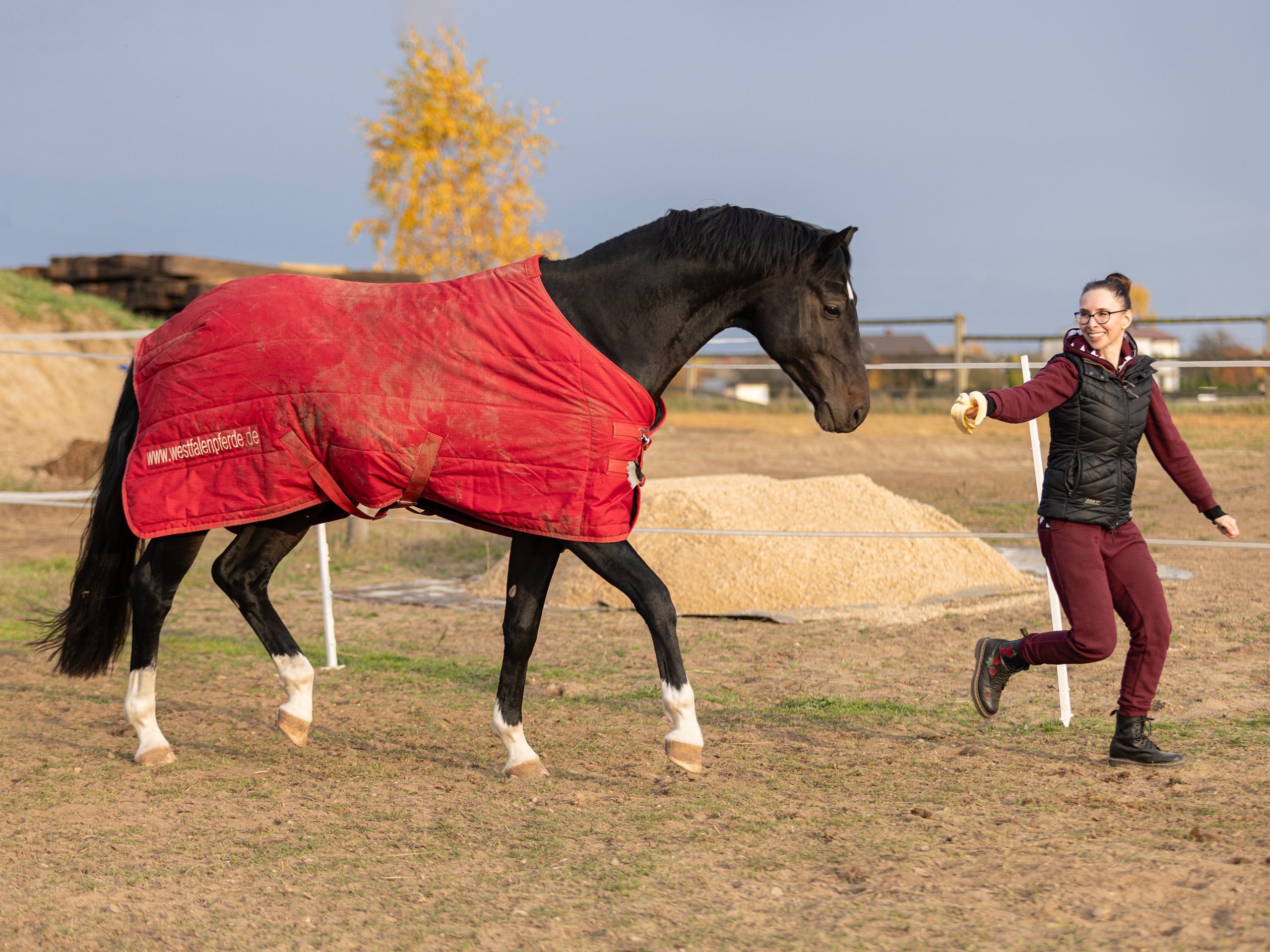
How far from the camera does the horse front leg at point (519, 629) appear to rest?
3441 millimetres

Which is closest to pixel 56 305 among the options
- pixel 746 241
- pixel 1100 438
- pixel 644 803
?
pixel 746 241

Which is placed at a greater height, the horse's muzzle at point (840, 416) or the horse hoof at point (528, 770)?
the horse's muzzle at point (840, 416)

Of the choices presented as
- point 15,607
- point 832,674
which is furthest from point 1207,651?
point 15,607

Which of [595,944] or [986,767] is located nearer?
[595,944]

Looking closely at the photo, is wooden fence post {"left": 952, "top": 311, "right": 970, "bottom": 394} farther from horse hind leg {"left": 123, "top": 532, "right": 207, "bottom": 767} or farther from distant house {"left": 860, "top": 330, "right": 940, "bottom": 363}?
horse hind leg {"left": 123, "top": 532, "right": 207, "bottom": 767}

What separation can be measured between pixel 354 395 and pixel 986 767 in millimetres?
2200

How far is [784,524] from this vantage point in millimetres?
6887

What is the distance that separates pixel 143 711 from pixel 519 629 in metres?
1.30

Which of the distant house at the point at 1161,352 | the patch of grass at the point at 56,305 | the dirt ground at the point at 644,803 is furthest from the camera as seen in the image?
the distant house at the point at 1161,352

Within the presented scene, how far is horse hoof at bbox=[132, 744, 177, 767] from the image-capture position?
3.62 metres

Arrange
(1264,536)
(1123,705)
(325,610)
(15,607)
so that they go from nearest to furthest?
(1123,705), (325,610), (15,607), (1264,536)

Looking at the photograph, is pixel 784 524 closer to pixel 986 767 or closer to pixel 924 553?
pixel 924 553

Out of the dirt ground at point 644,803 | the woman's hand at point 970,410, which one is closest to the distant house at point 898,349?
the dirt ground at point 644,803

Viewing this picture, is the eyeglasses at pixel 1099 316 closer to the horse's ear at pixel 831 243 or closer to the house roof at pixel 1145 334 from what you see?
the horse's ear at pixel 831 243
